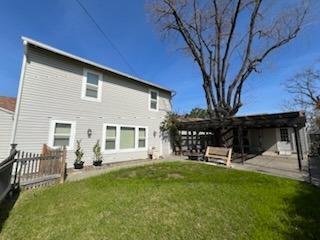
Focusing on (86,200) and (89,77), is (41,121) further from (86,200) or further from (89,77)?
(86,200)

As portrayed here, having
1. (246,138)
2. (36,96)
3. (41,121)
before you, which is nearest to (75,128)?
(41,121)

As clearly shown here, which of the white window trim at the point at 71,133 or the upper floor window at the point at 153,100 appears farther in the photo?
the upper floor window at the point at 153,100

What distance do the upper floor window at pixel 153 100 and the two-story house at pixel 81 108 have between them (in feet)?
0.25

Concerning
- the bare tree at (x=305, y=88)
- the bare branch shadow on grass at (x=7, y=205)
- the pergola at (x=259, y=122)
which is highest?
the bare tree at (x=305, y=88)

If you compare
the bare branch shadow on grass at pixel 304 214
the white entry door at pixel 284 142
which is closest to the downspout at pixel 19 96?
the bare branch shadow on grass at pixel 304 214

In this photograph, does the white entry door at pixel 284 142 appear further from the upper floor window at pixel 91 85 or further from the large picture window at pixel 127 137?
the upper floor window at pixel 91 85

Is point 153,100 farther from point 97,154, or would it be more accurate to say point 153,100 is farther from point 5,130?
point 5,130

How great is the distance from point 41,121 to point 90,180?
3664 mm

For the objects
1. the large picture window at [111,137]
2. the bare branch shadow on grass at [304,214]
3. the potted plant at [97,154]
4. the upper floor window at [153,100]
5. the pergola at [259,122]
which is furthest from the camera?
the upper floor window at [153,100]

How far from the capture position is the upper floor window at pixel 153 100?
13.4m

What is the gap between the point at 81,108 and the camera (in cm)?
937

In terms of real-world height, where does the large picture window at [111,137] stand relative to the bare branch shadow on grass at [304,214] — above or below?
above

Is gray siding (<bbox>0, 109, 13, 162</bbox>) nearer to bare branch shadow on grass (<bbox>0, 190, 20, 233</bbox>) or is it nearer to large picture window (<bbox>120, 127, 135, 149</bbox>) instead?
large picture window (<bbox>120, 127, 135, 149</bbox>)

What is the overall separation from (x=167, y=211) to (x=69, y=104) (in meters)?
7.28
